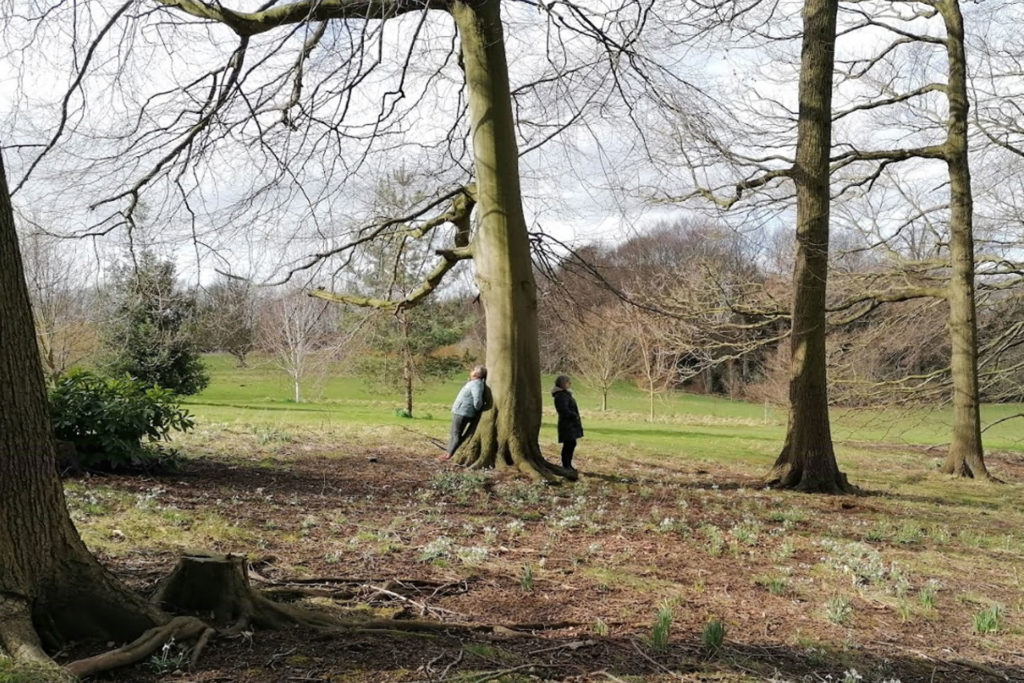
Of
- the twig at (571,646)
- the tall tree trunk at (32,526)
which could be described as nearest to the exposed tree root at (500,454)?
the twig at (571,646)

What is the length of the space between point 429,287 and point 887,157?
908cm

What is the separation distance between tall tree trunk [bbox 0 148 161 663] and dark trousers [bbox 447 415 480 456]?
301 inches

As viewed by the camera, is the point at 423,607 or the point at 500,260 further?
the point at 500,260

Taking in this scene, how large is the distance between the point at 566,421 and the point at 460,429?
156cm

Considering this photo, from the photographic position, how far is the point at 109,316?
1137 inches

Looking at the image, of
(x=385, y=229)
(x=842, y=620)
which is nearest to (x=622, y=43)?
(x=385, y=229)

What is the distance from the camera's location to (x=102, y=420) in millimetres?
8906

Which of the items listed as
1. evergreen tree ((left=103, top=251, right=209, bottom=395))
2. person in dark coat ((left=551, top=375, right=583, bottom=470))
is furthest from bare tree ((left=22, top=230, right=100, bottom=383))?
person in dark coat ((left=551, top=375, right=583, bottom=470))

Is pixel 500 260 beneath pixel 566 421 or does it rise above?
above

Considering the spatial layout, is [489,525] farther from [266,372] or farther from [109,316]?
[266,372]

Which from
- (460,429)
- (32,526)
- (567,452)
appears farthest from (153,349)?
(32,526)

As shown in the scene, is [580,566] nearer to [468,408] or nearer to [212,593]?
[212,593]

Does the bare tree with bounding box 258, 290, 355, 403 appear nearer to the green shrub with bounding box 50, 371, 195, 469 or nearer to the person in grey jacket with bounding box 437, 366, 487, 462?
the person in grey jacket with bounding box 437, 366, 487, 462

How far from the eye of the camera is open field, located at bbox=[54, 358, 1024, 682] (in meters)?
4.02
